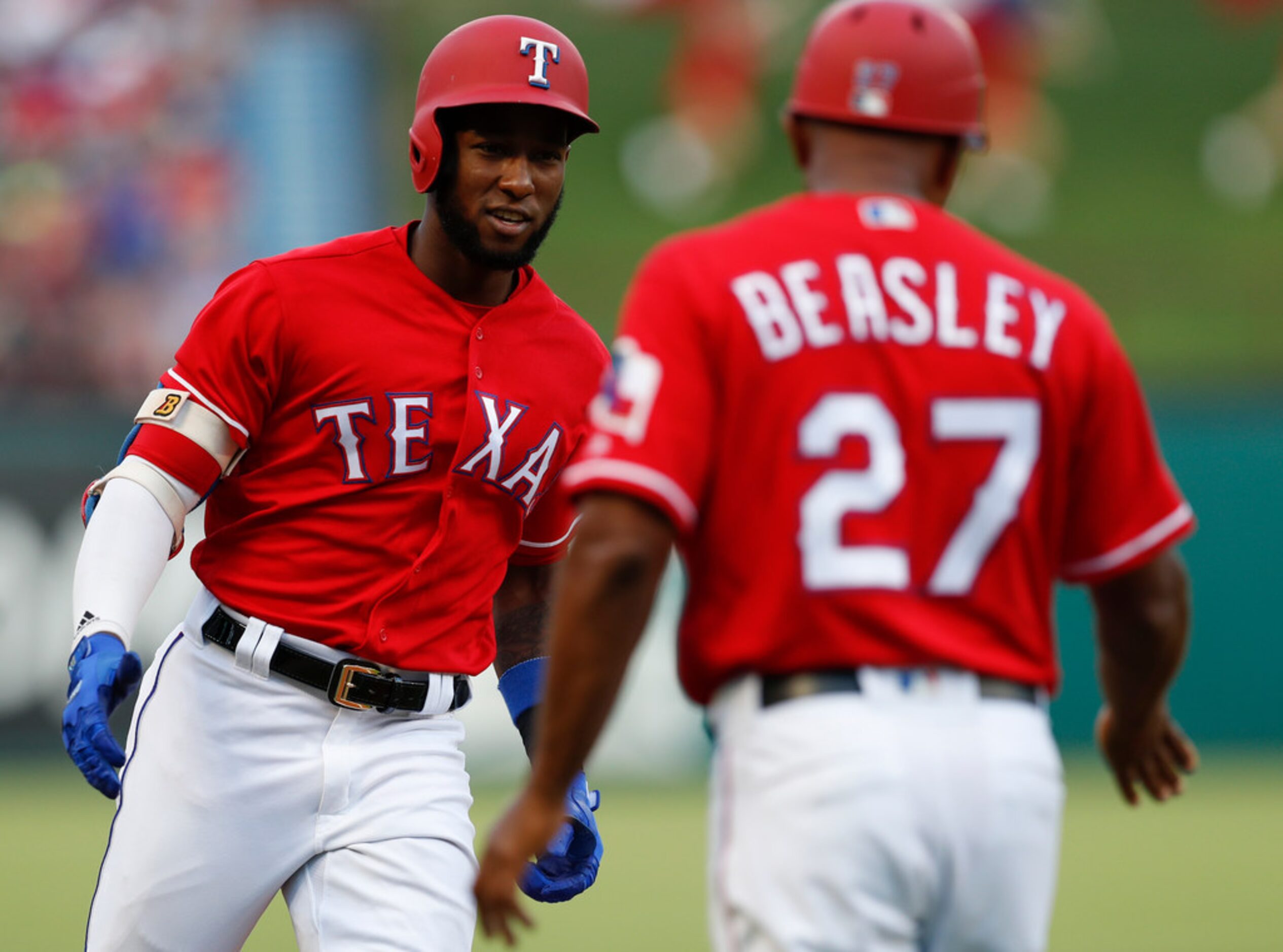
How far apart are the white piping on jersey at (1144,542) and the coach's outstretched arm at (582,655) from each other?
0.73m

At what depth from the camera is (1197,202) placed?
21.4m

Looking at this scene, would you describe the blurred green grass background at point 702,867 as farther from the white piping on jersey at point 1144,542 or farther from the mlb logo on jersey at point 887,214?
the mlb logo on jersey at point 887,214

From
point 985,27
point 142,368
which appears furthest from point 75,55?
point 985,27

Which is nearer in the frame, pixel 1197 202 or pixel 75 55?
pixel 75 55

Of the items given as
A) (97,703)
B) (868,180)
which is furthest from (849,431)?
(97,703)

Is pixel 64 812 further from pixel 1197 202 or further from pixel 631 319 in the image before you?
pixel 1197 202

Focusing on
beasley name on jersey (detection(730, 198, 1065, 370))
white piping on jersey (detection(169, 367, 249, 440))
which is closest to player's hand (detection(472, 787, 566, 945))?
beasley name on jersey (detection(730, 198, 1065, 370))

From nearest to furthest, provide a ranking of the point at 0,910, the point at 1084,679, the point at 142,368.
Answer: the point at 0,910
the point at 1084,679
the point at 142,368

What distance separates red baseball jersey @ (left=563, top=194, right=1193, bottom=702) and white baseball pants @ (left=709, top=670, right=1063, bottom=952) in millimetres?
77

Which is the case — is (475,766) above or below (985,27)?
below

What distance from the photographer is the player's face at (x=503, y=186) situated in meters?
4.11

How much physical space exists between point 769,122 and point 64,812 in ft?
46.4

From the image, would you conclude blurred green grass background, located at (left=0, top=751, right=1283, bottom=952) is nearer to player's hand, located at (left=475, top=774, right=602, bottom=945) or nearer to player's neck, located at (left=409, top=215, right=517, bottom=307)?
player's neck, located at (left=409, top=215, right=517, bottom=307)

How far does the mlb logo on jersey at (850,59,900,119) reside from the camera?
2.91 meters
